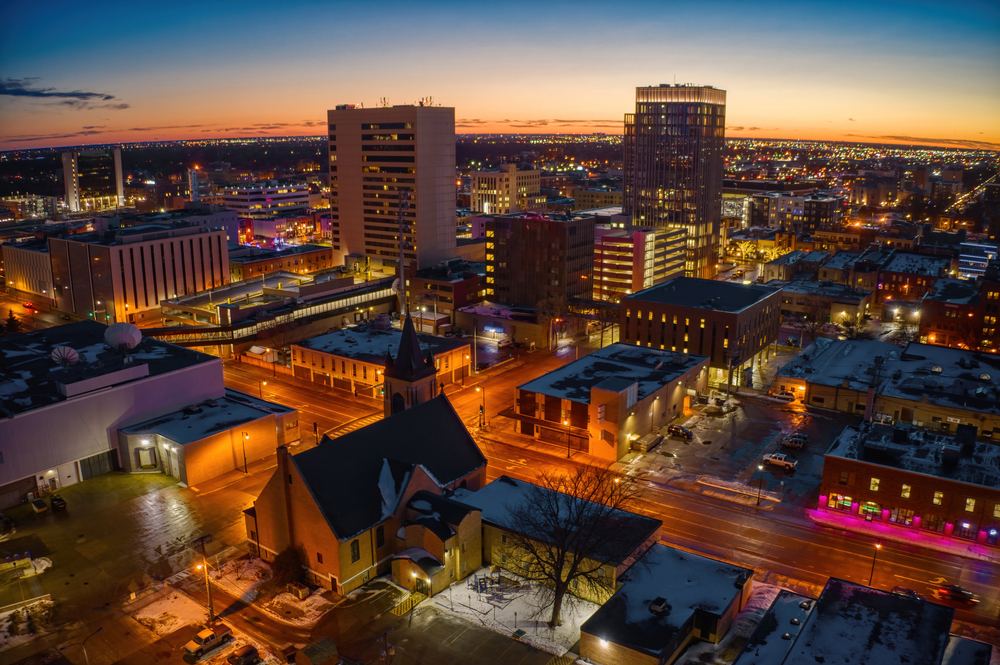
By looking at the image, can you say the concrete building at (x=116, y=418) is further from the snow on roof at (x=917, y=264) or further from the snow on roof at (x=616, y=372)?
the snow on roof at (x=917, y=264)

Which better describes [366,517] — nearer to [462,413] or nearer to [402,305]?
[462,413]

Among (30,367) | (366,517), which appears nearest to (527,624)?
(366,517)

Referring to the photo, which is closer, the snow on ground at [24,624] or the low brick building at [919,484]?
the snow on ground at [24,624]

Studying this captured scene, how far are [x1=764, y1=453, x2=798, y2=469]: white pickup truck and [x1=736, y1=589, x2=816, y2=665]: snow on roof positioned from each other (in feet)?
76.3

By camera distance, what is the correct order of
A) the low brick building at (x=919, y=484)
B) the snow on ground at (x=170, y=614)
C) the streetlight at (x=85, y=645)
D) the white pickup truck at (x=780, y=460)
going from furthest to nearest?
the white pickup truck at (x=780, y=460)
the low brick building at (x=919, y=484)
the snow on ground at (x=170, y=614)
the streetlight at (x=85, y=645)

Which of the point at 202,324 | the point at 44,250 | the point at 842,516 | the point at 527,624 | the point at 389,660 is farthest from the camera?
the point at 44,250

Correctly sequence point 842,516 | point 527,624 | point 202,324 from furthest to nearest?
point 202,324
point 842,516
point 527,624

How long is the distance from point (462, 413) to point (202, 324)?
180ft

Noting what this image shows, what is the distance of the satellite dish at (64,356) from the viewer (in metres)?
68.0

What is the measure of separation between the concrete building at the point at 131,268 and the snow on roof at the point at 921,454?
113133mm

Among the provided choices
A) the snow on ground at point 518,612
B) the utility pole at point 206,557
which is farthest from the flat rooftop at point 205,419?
the snow on ground at point 518,612

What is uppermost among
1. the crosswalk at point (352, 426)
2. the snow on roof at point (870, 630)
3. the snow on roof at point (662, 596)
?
the snow on roof at point (870, 630)

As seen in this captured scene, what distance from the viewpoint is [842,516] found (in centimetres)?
5884

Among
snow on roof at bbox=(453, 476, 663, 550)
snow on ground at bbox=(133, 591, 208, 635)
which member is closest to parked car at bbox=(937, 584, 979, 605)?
snow on roof at bbox=(453, 476, 663, 550)
